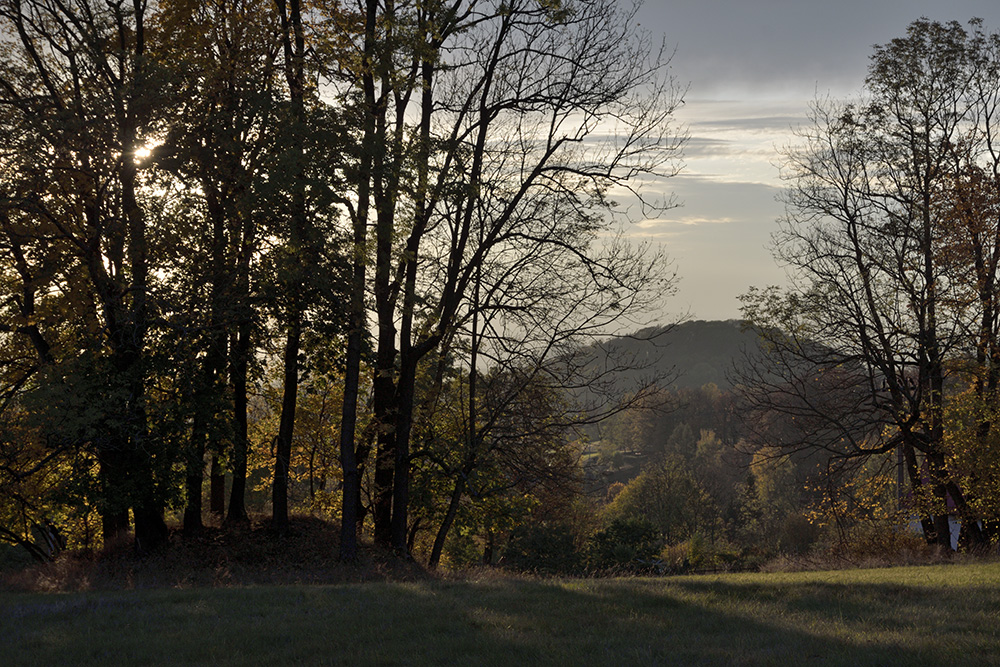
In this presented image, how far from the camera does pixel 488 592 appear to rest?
1053 cm

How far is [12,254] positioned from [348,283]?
9.02 metres

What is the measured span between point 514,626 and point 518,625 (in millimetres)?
56

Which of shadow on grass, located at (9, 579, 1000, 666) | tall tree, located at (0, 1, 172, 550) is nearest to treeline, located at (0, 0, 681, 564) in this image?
tall tree, located at (0, 1, 172, 550)

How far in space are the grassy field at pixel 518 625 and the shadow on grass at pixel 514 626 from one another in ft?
0.07

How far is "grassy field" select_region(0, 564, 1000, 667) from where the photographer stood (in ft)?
22.2

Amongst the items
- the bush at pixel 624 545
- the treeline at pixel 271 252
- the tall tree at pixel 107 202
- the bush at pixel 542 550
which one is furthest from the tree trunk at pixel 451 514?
the bush at pixel 624 545

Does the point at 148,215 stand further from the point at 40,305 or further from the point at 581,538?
the point at 581,538

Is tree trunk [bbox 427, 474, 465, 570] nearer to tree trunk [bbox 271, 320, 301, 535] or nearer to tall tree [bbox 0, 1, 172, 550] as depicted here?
tree trunk [bbox 271, 320, 301, 535]

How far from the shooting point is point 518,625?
8.03 meters

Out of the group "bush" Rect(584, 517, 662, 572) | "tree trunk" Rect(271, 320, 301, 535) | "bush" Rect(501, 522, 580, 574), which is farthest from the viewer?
"bush" Rect(584, 517, 662, 572)

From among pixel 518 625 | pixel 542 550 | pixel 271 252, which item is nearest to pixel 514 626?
pixel 518 625

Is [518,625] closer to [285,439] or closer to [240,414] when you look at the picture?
[285,439]

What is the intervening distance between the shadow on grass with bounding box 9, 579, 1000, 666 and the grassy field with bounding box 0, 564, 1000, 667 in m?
0.02

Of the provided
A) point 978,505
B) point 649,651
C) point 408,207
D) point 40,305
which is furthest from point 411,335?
point 978,505
